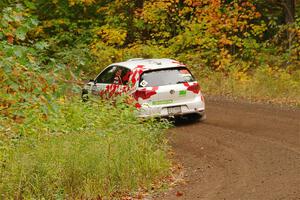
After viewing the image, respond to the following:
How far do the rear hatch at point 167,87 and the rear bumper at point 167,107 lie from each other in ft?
0.25

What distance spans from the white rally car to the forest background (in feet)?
3.77

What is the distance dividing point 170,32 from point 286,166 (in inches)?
766

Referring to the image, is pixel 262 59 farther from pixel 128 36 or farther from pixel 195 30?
pixel 128 36

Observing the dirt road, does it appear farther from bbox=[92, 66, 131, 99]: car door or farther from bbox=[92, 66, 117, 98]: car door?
bbox=[92, 66, 117, 98]: car door

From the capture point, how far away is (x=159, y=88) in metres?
14.9

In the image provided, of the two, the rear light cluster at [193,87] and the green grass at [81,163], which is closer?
the green grass at [81,163]

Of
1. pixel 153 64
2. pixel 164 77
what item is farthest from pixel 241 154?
pixel 153 64

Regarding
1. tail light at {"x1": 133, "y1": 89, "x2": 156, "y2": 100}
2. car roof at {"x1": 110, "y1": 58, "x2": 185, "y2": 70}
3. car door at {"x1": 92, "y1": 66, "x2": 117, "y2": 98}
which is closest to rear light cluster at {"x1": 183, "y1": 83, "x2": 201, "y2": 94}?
car roof at {"x1": 110, "y1": 58, "x2": 185, "y2": 70}

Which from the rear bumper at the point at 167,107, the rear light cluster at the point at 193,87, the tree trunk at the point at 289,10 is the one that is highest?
the tree trunk at the point at 289,10

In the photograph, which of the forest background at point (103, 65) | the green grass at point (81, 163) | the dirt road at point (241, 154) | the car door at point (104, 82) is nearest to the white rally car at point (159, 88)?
the car door at point (104, 82)

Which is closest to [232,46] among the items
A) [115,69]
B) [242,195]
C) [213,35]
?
[213,35]

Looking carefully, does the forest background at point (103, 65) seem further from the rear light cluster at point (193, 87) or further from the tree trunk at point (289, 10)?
the rear light cluster at point (193, 87)

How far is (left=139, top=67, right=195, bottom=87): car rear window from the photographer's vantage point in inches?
590

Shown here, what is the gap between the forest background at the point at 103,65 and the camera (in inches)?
354
